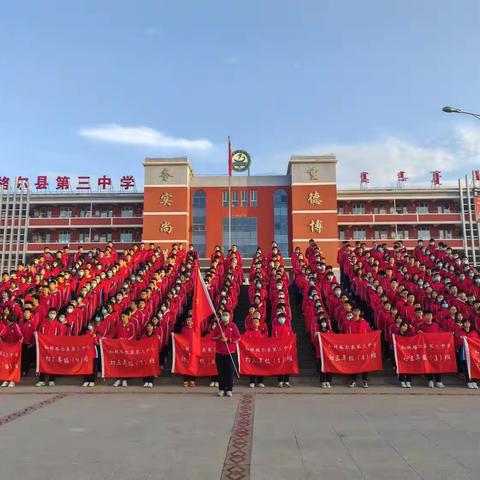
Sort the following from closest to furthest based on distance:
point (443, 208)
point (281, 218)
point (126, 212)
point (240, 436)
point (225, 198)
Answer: point (240, 436)
point (281, 218)
point (225, 198)
point (443, 208)
point (126, 212)

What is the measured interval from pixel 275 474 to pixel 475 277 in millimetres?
12568

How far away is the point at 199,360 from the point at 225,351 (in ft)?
3.42

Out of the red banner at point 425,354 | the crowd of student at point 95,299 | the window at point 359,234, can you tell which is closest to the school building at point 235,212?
the window at point 359,234

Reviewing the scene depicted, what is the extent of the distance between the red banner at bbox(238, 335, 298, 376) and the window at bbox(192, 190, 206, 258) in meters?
28.2

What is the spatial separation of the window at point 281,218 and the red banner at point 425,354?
27.6 meters

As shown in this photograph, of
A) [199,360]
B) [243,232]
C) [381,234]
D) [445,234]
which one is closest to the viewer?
[199,360]

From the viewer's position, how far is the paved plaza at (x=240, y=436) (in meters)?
4.43

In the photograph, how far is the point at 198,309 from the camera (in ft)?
28.8

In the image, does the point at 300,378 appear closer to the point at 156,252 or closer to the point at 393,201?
the point at 156,252

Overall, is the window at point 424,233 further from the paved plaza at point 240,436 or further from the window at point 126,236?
the paved plaza at point 240,436

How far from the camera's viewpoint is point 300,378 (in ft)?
32.5

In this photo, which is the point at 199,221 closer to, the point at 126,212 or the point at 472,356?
the point at 126,212

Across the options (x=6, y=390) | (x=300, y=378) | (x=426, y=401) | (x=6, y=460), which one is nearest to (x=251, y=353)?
(x=300, y=378)

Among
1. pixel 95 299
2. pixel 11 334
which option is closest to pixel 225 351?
pixel 11 334
